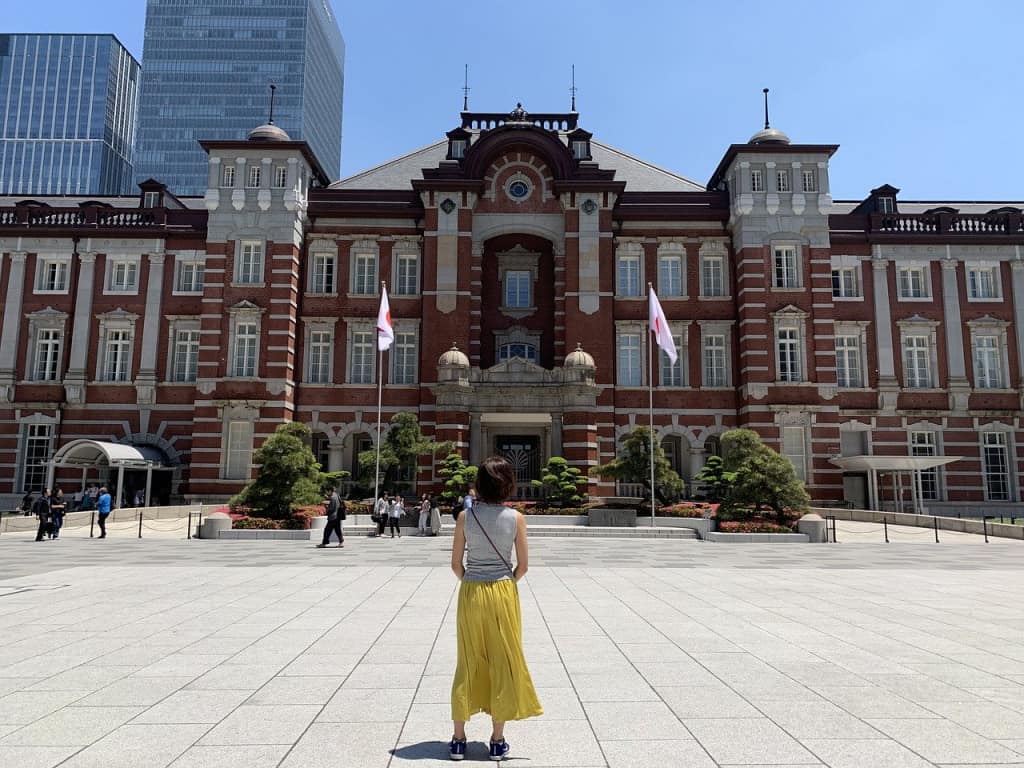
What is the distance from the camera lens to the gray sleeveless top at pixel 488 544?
503 cm

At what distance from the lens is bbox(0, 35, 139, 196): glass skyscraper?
122 meters

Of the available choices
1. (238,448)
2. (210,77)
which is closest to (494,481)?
(238,448)

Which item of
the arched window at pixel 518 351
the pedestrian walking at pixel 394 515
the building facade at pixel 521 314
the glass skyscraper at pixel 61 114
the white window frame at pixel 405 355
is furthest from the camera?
the glass skyscraper at pixel 61 114

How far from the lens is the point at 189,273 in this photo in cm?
3722

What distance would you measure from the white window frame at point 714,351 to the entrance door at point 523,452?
27.6 ft

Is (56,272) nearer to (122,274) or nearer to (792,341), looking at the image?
(122,274)

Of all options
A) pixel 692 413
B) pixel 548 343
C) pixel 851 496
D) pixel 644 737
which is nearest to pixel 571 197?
pixel 548 343

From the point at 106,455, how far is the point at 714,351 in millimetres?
26928

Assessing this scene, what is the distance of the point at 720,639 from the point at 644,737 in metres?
3.63

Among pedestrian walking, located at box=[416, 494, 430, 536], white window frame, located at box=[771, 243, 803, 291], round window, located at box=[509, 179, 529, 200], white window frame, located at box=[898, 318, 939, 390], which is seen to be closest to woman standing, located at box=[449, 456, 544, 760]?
pedestrian walking, located at box=[416, 494, 430, 536]

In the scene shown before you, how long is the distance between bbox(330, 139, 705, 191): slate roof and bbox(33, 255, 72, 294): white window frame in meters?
13.5

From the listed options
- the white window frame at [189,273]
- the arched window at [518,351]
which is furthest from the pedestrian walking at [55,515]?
the arched window at [518,351]

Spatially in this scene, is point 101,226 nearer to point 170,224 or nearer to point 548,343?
point 170,224

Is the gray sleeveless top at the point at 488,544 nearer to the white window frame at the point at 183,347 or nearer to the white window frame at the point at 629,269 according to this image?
the white window frame at the point at 629,269
